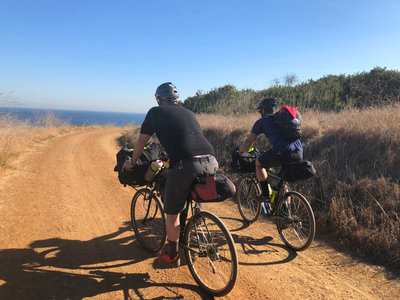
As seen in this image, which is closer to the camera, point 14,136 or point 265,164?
point 265,164

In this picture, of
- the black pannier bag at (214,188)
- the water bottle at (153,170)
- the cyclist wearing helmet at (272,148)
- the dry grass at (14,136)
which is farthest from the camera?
the dry grass at (14,136)

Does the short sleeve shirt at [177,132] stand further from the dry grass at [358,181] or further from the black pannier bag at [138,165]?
the dry grass at [358,181]

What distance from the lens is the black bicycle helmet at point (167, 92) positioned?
294cm

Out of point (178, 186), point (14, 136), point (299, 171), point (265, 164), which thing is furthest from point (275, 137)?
point (14, 136)

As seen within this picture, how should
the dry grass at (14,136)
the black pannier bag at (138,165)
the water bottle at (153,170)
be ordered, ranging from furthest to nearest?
the dry grass at (14,136) < the black pannier bag at (138,165) < the water bottle at (153,170)

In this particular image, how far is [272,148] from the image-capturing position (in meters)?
3.84

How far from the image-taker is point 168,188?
9.03 feet

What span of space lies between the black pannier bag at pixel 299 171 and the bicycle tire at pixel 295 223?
0.25 m

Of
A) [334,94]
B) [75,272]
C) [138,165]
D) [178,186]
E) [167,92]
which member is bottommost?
[75,272]

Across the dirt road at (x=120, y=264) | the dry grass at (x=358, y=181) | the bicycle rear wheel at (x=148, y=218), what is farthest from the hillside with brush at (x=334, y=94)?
the bicycle rear wheel at (x=148, y=218)

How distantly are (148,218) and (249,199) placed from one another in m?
2.13

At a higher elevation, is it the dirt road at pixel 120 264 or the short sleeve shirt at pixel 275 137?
the short sleeve shirt at pixel 275 137

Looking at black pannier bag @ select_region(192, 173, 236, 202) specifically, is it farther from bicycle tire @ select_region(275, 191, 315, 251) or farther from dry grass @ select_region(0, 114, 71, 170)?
dry grass @ select_region(0, 114, 71, 170)

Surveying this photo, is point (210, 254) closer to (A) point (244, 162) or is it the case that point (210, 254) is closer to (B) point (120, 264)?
(B) point (120, 264)
